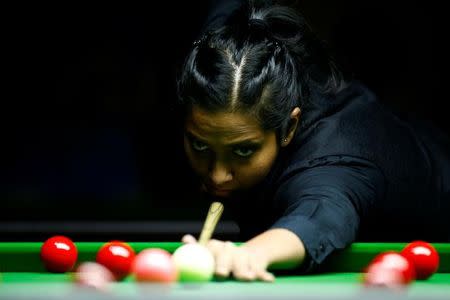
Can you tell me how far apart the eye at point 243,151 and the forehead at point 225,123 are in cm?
7

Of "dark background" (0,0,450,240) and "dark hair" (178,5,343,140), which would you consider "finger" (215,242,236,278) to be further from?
"dark background" (0,0,450,240)

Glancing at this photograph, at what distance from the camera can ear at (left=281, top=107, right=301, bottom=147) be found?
137 inches

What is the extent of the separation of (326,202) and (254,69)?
0.66 meters

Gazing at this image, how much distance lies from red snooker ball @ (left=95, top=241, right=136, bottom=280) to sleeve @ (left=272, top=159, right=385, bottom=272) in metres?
0.48

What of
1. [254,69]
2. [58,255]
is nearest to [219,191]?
[254,69]

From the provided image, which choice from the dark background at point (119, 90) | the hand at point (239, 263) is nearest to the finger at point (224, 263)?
the hand at point (239, 263)

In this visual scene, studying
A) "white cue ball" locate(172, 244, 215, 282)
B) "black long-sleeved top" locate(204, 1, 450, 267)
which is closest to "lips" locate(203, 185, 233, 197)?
"black long-sleeved top" locate(204, 1, 450, 267)

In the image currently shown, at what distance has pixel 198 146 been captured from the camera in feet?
11.0

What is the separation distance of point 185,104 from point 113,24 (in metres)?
4.97

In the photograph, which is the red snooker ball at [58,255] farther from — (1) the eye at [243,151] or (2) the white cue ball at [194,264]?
(1) the eye at [243,151]

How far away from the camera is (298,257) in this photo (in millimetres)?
2686

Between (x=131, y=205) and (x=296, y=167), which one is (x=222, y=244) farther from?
(x=131, y=205)

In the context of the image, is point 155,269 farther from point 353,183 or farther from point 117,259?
point 353,183

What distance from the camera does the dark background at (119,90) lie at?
785 cm
